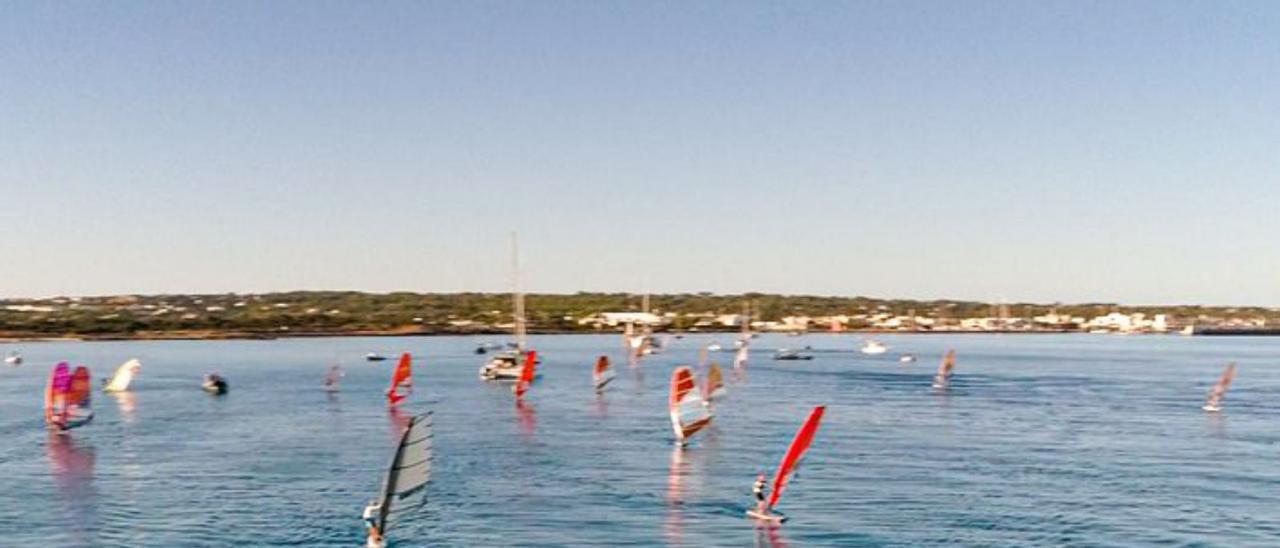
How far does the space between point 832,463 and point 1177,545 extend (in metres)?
19.4

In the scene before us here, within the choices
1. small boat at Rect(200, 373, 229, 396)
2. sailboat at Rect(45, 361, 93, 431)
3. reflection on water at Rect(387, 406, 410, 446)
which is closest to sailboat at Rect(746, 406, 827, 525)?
reflection on water at Rect(387, 406, 410, 446)

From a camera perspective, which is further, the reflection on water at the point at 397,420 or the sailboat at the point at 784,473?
the reflection on water at the point at 397,420

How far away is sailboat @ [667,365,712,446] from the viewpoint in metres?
65.9

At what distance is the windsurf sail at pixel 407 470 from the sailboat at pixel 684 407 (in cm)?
3015

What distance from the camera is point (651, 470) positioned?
56.7 meters

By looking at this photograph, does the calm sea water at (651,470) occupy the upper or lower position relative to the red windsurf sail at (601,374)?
lower

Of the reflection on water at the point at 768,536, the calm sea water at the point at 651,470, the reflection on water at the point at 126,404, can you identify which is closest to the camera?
the reflection on water at the point at 768,536

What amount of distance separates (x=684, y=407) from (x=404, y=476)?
3354cm

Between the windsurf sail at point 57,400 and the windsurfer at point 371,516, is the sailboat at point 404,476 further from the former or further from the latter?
the windsurf sail at point 57,400

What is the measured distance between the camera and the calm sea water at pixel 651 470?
Result: 1677 inches

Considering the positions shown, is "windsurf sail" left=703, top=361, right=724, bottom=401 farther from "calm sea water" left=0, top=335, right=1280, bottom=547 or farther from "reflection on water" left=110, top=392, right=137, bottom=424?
"reflection on water" left=110, top=392, right=137, bottom=424

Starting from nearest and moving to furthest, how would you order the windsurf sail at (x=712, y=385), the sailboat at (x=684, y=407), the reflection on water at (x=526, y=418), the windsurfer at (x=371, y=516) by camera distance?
the windsurfer at (x=371, y=516)
the sailboat at (x=684, y=407)
the reflection on water at (x=526, y=418)
the windsurf sail at (x=712, y=385)

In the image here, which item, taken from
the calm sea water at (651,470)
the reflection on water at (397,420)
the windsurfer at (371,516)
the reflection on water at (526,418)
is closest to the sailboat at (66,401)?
the calm sea water at (651,470)

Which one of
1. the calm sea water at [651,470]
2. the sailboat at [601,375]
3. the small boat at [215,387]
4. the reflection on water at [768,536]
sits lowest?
the reflection on water at [768,536]
